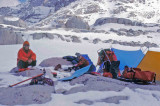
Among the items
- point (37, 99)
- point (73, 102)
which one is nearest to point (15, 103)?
point (37, 99)

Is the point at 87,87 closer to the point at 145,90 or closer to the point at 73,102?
the point at 73,102

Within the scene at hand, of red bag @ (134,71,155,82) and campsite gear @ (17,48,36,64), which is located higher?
campsite gear @ (17,48,36,64)

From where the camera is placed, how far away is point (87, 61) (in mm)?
7844

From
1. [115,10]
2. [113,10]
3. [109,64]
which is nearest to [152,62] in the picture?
[109,64]

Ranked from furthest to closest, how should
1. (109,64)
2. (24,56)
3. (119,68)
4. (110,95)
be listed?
(119,68), (24,56), (109,64), (110,95)

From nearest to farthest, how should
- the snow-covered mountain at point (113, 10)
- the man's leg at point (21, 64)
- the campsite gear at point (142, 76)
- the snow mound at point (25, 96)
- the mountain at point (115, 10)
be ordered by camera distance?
the snow mound at point (25, 96)
the campsite gear at point (142, 76)
the man's leg at point (21, 64)
the snow-covered mountain at point (113, 10)
the mountain at point (115, 10)

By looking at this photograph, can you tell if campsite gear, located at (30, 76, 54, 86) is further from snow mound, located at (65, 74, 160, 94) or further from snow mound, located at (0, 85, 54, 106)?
snow mound, located at (65, 74, 160, 94)

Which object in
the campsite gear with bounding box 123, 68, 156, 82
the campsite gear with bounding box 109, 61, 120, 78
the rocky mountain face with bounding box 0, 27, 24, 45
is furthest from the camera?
the rocky mountain face with bounding box 0, 27, 24, 45

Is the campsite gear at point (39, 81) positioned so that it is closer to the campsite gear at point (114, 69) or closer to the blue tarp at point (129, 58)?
the campsite gear at point (114, 69)

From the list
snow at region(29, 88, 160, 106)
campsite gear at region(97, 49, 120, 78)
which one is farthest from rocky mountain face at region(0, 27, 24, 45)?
snow at region(29, 88, 160, 106)

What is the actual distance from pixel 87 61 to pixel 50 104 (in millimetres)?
4173

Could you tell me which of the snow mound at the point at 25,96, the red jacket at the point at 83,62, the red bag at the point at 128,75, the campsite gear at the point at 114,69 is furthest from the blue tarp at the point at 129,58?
the snow mound at the point at 25,96

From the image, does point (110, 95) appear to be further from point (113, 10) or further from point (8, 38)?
point (113, 10)

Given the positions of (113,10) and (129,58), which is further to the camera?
(113,10)
